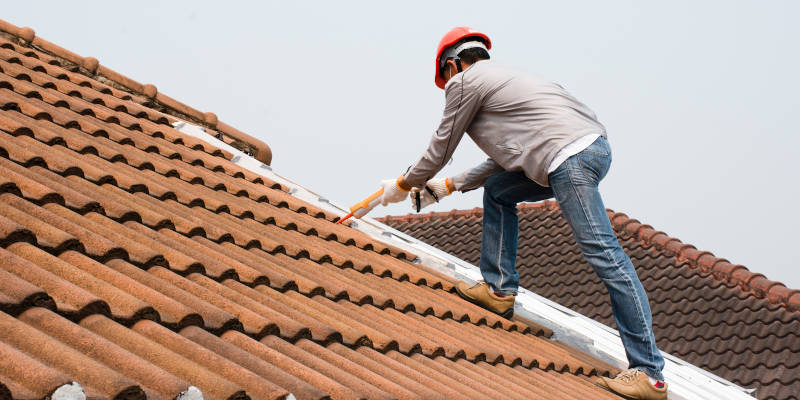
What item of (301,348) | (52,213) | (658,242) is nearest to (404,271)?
(301,348)

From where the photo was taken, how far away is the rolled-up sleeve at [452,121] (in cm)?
361

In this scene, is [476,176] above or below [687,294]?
below

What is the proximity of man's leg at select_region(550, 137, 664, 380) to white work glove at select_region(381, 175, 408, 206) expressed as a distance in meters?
0.92

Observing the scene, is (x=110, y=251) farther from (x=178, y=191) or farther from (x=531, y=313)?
(x=531, y=313)

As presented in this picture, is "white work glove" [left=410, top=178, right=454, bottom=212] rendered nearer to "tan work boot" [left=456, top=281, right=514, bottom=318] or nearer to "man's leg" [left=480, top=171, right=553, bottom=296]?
"man's leg" [left=480, top=171, right=553, bottom=296]

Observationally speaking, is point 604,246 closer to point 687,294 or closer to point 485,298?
point 485,298

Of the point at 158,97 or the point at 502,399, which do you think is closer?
the point at 502,399

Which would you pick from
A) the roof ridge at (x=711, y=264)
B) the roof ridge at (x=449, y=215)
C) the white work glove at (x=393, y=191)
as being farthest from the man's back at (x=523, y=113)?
the roof ridge at (x=449, y=215)

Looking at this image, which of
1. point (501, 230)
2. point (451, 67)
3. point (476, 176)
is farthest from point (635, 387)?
point (451, 67)

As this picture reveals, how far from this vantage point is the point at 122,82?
5.29 metres

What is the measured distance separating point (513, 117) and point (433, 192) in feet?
2.97

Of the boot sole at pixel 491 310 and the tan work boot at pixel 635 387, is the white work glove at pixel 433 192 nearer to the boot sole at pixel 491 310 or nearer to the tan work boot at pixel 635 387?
the boot sole at pixel 491 310

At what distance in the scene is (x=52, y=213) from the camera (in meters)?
2.42

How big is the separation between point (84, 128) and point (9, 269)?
187 cm
